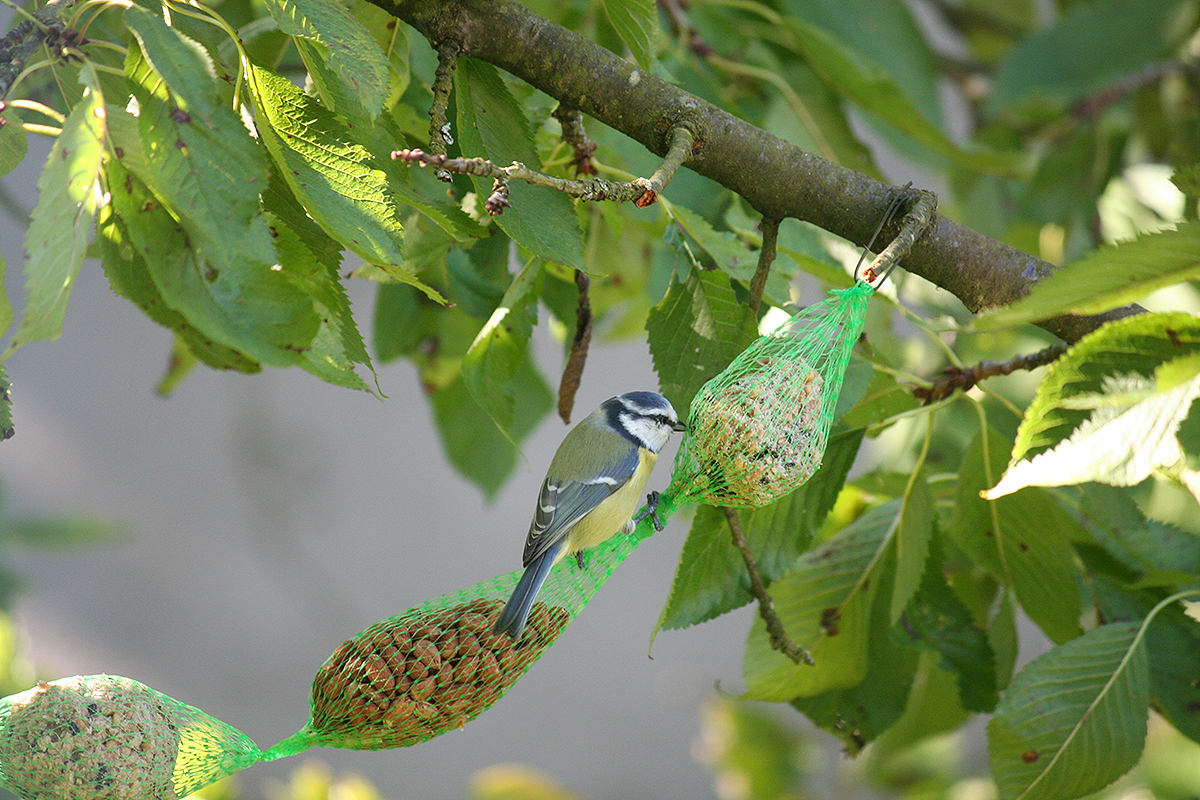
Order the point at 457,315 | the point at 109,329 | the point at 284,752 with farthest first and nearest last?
the point at 109,329
the point at 457,315
the point at 284,752

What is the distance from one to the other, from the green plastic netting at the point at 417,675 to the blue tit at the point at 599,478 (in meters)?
0.07

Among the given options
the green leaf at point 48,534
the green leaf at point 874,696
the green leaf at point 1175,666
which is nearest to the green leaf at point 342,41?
the green leaf at point 874,696

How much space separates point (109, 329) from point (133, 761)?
269 centimetres

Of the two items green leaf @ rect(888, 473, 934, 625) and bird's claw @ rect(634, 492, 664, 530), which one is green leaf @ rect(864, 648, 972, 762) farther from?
bird's claw @ rect(634, 492, 664, 530)

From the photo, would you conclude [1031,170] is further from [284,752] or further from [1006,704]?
[284,752]

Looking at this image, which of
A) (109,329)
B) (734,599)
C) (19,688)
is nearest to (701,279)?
(734,599)

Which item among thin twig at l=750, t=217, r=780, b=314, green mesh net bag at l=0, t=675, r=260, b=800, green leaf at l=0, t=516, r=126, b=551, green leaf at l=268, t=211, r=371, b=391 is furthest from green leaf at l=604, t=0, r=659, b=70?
green leaf at l=0, t=516, r=126, b=551

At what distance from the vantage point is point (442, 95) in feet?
1.94

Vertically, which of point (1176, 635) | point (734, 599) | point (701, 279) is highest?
point (701, 279)

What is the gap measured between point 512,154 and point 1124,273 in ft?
1.33

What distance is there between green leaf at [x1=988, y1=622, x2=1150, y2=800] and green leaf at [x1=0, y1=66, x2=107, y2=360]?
758mm

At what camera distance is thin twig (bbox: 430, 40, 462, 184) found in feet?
1.84

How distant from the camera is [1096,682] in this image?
2.54ft

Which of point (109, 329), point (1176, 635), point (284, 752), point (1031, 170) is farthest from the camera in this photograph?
point (109, 329)
